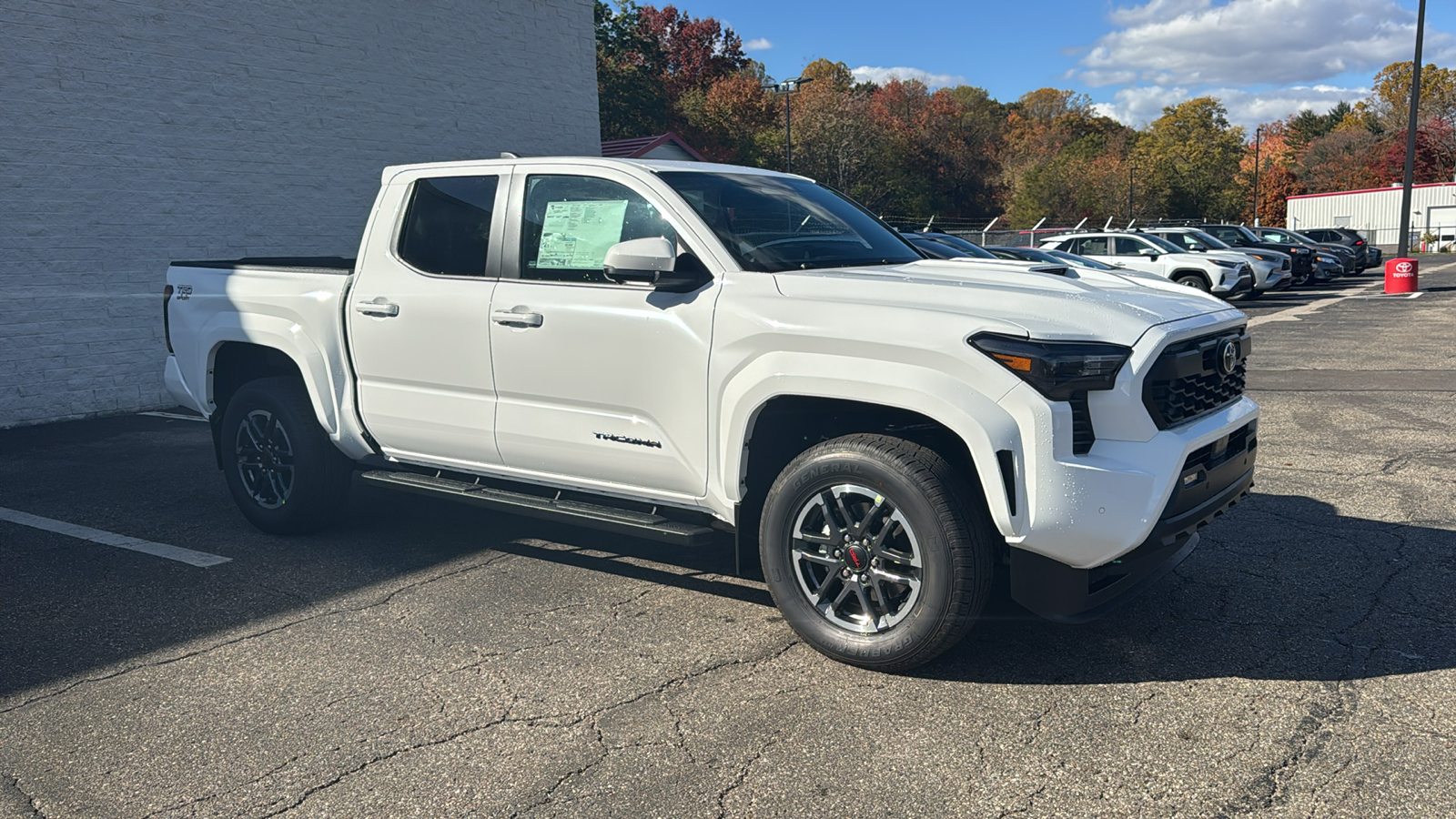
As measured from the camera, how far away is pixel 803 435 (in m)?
4.31

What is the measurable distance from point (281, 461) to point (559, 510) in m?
2.05

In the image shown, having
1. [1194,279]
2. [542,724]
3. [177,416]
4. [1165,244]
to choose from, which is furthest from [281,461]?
[1165,244]

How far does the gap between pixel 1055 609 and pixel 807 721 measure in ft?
2.99

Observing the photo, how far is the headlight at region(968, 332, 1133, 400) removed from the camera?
3475 millimetres

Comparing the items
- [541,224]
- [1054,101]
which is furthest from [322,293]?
[1054,101]

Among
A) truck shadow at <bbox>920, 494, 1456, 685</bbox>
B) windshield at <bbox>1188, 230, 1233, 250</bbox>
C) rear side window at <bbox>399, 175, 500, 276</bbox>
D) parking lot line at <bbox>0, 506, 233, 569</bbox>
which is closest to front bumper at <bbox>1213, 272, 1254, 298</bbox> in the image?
windshield at <bbox>1188, 230, 1233, 250</bbox>

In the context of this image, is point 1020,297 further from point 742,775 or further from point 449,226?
point 449,226

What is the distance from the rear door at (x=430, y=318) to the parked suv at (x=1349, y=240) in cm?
3511

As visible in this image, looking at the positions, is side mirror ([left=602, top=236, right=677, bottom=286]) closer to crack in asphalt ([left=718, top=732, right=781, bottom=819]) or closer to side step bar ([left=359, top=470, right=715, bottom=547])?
side step bar ([left=359, top=470, right=715, bottom=547])

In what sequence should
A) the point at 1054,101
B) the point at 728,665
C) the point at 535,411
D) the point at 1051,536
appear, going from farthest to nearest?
1. the point at 1054,101
2. the point at 535,411
3. the point at 728,665
4. the point at 1051,536

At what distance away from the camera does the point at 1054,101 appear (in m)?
107

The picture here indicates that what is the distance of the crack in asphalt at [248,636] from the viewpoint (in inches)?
156

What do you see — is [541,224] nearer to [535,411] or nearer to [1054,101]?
[535,411]

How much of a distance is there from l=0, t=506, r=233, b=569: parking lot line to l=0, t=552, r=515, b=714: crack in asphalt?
45.9 inches
